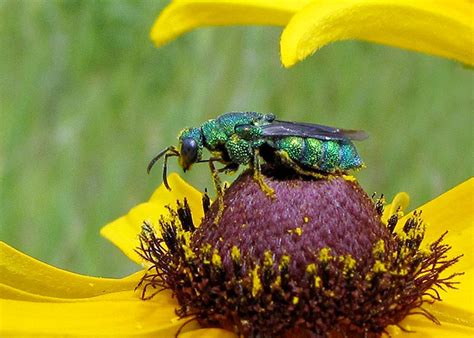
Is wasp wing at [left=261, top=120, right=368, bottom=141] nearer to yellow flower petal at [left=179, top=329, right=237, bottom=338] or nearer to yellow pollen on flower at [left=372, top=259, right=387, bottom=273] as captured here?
yellow pollen on flower at [left=372, top=259, right=387, bottom=273]

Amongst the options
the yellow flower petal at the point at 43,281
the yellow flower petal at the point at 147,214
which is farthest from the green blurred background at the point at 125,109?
the yellow flower petal at the point at 43,281

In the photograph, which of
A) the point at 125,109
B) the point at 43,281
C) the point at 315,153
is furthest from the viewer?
the point at 125,109

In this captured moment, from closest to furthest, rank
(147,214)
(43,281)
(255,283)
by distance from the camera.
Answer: (255,283) → (43,281) → (147,214)

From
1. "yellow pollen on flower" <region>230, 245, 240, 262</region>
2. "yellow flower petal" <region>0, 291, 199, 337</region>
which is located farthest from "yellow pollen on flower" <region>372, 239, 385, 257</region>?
"yellow flower petal" <region>0, 291, 199, 337</region>

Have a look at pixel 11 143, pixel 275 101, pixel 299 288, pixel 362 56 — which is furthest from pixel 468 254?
pixel 362 56

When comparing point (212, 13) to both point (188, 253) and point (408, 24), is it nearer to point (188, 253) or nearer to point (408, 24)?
point (408, 24)

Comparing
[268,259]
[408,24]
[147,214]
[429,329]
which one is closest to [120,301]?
[268,259]

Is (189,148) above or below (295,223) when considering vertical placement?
above

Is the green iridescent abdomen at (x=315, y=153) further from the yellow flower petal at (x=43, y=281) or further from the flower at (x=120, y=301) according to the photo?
the yellow flower petal at (x=43, y=281)

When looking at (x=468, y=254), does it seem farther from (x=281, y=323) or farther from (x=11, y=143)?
(x=11, y=143)
